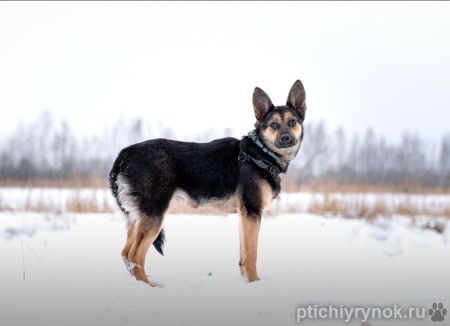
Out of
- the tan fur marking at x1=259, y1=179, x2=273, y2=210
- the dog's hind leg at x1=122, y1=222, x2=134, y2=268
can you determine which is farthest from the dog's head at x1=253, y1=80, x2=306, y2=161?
the dog's hind leg at x1=122, y1=222, x2=134, y2=268

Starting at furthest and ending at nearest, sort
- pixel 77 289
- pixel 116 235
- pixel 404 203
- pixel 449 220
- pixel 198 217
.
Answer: pixel 404 203 → pixel 449 220 → pixel 198 217 → pixel 116 235 → pixel 77 289

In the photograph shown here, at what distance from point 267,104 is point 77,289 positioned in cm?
336

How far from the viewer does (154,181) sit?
6680 mm

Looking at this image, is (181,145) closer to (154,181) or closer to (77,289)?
(154,181)

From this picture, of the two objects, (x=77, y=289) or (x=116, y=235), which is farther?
(x=116, y=235)

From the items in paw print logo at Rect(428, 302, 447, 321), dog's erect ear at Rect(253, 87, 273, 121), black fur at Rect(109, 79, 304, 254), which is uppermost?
dog's erect ear at Rect(253, 87, 273, 121)

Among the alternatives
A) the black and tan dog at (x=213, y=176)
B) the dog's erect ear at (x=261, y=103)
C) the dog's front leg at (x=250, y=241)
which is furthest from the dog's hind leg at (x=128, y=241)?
the dog's erect ear at (x=261, y=103)

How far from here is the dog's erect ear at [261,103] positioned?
6898 millimetres

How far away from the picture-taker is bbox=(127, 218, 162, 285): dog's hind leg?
6605 mm

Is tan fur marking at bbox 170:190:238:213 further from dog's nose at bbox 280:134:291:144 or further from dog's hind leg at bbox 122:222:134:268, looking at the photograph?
dog's nose at bbox 280:134:291:144

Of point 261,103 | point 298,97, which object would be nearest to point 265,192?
point 261,103

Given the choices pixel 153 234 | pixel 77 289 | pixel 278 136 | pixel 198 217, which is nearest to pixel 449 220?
pixel 198 217

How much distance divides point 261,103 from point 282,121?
37cm

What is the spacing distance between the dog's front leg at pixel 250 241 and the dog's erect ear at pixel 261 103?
1.31 metres
